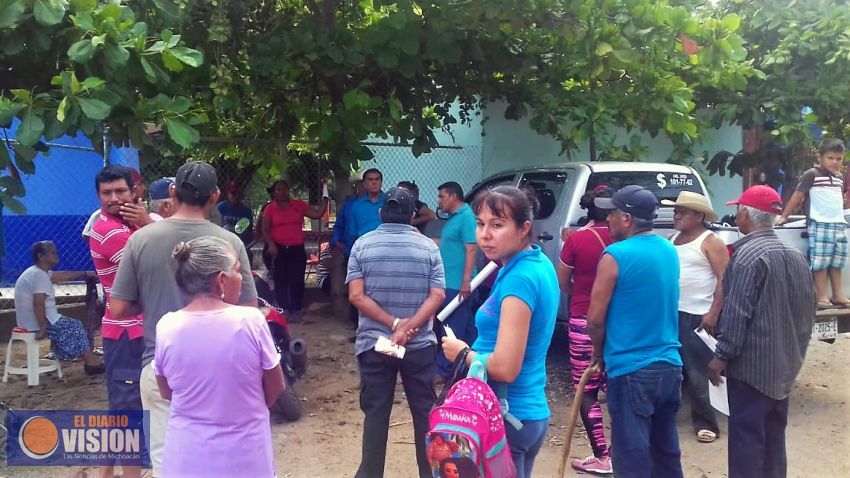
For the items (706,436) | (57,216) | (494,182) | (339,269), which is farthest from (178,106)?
(57,216)

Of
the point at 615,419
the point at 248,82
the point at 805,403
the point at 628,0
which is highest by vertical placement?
the point at 628,0

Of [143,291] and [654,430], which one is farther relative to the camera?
[654,430]

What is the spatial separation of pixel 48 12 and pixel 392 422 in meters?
3.56

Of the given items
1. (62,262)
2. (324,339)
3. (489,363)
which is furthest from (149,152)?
(62,262)

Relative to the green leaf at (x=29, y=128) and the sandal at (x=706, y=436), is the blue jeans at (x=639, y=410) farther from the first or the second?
the green leaf at (x=29, y=128)

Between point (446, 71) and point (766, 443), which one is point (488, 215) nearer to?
point (766, 443)

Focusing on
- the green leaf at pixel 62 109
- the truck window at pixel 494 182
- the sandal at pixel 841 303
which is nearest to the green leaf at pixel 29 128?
the green leaf at pixel 62 109

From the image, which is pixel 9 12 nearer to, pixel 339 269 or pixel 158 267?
pixel 158 267

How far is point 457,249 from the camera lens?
20.5ft

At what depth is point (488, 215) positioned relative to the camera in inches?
109

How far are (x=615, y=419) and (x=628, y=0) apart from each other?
11.7ft

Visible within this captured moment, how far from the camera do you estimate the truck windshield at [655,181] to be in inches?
259

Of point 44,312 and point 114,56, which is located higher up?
point 114,56

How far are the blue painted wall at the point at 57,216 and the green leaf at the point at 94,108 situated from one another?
5784 mm
